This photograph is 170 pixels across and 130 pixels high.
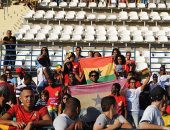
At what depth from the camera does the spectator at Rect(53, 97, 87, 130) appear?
5.34m

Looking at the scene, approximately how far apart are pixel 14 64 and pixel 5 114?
964 centimetres

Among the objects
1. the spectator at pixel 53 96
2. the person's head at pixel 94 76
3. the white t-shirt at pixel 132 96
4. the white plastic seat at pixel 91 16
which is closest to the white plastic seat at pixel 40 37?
the white plastic seat at pixel 91 16

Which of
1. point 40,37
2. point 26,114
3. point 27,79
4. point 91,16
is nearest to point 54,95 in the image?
point 27,79

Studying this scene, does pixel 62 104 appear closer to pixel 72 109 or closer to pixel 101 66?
pixel 72 109

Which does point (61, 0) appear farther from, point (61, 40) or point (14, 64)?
point (14, 64)

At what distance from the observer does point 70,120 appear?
5.45 m

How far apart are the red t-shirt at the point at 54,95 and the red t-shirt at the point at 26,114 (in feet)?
10.3

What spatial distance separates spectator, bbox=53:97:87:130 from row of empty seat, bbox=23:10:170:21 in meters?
16.6

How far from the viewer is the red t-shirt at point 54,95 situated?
365 inches

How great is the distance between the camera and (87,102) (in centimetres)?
952


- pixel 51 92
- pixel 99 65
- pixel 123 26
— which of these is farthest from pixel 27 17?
pixel 51 92

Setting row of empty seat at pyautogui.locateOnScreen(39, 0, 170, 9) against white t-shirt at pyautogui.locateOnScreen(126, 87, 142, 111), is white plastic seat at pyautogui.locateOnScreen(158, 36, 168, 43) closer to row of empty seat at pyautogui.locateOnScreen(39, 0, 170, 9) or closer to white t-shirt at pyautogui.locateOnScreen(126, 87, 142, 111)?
row of empty seat at pyautogui.locateOnScreen(39, 0, 170, 9)

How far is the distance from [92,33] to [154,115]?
14442mm

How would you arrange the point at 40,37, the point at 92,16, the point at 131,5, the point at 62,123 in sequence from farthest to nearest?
the point at 131,5 → the point at 92,16 → the point at 40,37 → the point at 62,123
